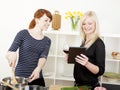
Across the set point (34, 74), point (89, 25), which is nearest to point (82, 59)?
point (89, 25)

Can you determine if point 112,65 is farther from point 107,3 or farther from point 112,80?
point 107,3

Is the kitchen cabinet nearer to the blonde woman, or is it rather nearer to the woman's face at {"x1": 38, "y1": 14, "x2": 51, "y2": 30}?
the woman's face at {"x1": 38, "y1": 14, "x2": 51, "y2": 30}

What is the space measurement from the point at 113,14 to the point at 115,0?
8.0 inches

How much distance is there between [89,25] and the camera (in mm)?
2160

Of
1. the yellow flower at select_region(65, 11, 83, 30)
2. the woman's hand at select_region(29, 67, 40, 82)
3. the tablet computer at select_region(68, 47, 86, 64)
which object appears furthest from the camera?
the yellow flower at select_region(65, 11, 83, 30)

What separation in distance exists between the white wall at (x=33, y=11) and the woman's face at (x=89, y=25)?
1435 mm

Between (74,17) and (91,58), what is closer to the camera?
(91,58)

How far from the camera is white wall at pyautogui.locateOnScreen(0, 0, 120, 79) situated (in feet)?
11.7

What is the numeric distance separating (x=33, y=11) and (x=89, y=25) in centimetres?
168

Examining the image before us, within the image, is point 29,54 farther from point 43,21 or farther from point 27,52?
point 43,21

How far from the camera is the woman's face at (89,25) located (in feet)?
7.05

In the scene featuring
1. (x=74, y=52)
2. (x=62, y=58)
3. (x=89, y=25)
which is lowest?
(x=62, y=58)

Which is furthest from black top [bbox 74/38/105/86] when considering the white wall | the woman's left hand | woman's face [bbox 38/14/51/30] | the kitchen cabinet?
the white wall

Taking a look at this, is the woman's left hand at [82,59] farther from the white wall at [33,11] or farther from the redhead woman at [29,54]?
the white wall at [33,11]
